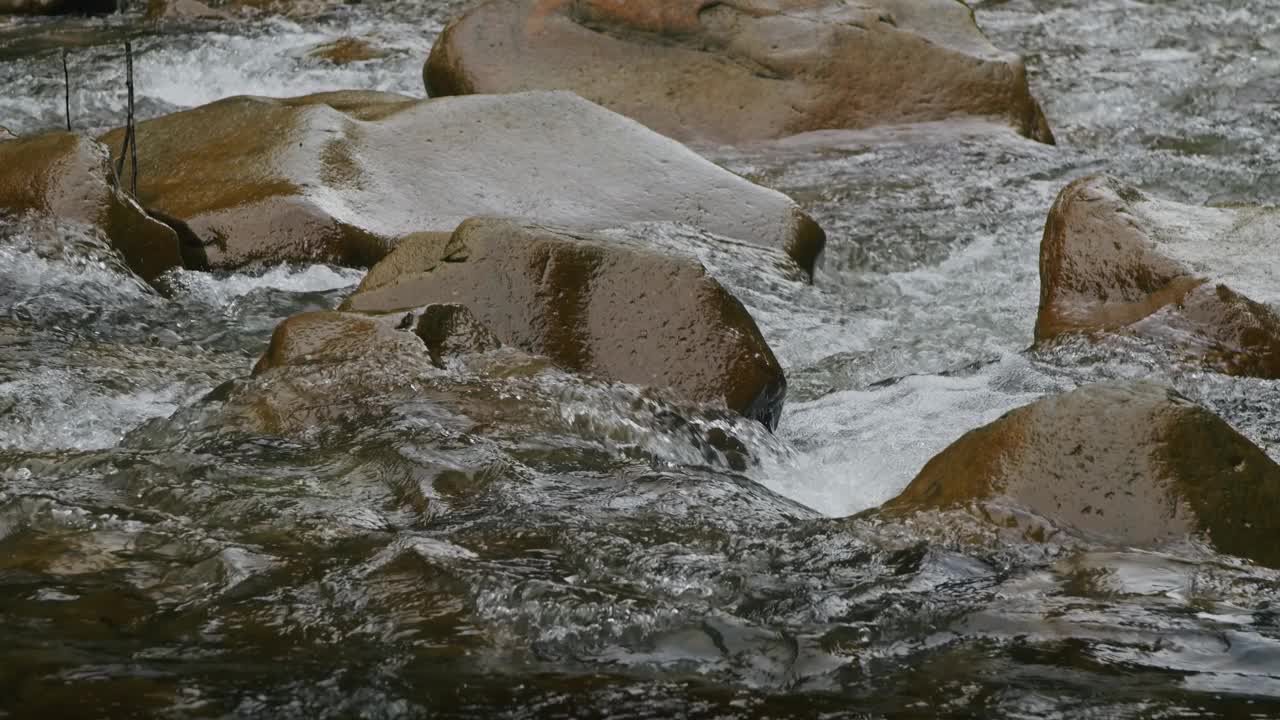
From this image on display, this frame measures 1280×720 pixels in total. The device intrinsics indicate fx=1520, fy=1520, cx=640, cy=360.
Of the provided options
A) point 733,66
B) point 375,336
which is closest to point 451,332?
point 375,336

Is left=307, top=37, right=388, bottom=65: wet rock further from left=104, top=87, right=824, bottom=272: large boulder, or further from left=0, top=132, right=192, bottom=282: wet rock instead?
left=0, top=132, right=192, bottom=282: wet rock

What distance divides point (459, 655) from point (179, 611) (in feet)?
2.01

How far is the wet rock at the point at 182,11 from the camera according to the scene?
11523 millimetres

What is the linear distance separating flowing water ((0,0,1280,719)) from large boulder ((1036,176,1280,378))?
14cm

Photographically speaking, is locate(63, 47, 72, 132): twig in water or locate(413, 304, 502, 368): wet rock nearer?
locate(413, 304, 502, 368): wet rock

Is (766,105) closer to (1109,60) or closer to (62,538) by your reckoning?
(1109,60)

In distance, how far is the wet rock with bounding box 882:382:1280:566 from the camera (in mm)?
3619

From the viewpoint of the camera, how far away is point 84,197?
5641 millimetres

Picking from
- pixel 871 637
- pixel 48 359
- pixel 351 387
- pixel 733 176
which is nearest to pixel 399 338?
pixel 351 387

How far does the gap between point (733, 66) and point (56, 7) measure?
605 cm

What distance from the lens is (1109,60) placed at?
10.4 metres

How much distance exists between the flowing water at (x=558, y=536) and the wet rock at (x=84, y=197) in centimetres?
10

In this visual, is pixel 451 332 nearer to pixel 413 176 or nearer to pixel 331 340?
pixel 331 340

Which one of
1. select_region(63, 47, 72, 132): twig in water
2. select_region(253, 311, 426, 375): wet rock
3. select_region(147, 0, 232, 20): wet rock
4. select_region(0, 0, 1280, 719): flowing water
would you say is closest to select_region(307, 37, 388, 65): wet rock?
select_region(147, 0, 232, 20): wet rock
